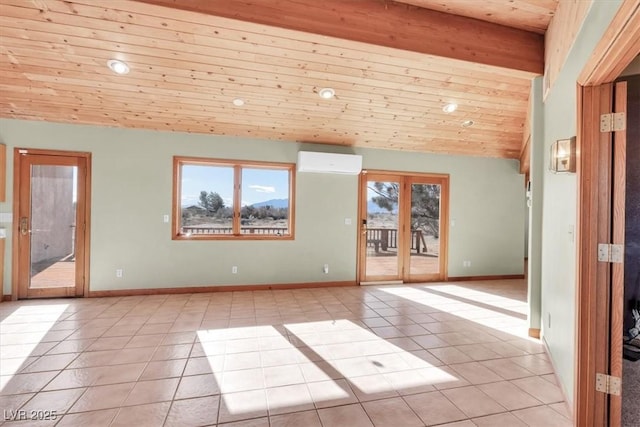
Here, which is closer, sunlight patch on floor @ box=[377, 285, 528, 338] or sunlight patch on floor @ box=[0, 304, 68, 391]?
sunlight patch on floor @ box=[0, 304, 68, 391]

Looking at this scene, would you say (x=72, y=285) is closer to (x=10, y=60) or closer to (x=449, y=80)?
(x=10, y=60)

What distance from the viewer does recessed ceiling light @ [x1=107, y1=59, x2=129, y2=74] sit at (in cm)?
312

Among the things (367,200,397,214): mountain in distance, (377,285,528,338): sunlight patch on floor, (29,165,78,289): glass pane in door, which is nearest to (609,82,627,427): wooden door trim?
(377,285,528,338): sunlight patch on floor

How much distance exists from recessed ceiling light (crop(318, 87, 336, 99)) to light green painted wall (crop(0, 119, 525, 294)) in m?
1.31

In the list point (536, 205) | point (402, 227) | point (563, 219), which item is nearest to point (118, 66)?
point (563, 219)

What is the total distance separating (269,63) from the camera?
3221 millimetres

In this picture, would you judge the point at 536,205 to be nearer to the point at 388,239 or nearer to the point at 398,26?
the point at 398,26

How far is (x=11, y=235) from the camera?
406cm

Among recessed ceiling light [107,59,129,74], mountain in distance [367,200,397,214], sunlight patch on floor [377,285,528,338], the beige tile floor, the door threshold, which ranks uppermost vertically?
recessed ceiling light [107,59,129,74]

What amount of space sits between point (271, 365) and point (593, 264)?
2283 millimetres

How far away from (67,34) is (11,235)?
9.65ft

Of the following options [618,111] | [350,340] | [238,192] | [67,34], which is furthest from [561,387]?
[67,34]

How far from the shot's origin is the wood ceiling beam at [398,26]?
2516 millimetres

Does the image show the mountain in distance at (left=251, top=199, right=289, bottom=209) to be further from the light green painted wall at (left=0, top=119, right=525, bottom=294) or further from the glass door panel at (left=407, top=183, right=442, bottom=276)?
the glass door panel at (left=407, top=183, right=442, bottom=276)
